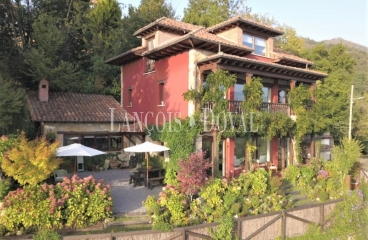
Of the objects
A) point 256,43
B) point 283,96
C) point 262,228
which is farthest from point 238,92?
point 262,228

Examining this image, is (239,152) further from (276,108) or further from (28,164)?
(28,164)

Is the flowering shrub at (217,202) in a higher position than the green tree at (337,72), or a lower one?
lower

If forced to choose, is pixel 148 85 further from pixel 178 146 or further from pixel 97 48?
pixel 97 48

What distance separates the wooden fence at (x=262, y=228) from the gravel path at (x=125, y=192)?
2989 mm

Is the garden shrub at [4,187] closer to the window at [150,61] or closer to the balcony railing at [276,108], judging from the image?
the window at [150,61]

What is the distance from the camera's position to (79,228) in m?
9.21

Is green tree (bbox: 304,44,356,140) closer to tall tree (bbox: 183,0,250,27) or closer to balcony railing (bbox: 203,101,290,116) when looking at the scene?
tall tree (bbox: 183,0,250,27)

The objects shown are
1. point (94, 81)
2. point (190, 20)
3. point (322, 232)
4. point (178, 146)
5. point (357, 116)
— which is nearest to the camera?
point (322, 232)

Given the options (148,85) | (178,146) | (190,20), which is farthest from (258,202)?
(190,20)

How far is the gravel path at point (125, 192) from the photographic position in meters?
10.9

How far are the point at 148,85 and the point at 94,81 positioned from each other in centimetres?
758

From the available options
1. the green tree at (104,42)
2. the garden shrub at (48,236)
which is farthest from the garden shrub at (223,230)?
the green tree at (104,42)

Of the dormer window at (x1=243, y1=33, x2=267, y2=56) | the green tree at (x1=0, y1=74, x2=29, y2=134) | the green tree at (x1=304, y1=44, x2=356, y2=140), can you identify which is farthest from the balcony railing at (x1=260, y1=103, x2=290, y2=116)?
the green tree at (x1=304, y1=44, x2=356, y2=140)

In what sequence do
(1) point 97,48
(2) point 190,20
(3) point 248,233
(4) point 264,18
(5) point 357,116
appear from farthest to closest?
(4) point 264,18, (5) point 357,116, (2) point 190,20, (1) point 97,48, (3) point 248,233
